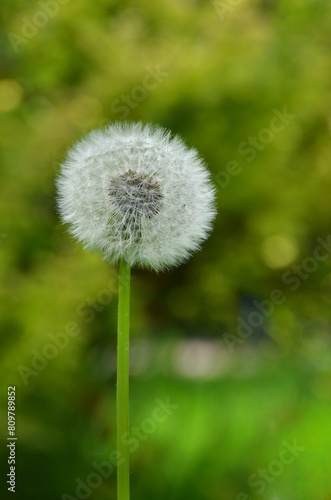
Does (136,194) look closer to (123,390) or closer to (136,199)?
(136,199)

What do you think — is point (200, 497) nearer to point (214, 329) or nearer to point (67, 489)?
point (67, 489)

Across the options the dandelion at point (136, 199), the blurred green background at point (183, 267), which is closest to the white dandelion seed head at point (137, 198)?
the dandelion at point (136, 199)

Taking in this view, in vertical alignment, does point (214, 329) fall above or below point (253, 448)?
above

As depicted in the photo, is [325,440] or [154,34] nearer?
[325,440]

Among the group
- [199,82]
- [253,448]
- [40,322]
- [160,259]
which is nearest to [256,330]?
[199,82]

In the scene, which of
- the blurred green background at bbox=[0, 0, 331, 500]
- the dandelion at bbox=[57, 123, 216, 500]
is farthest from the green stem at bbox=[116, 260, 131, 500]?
the blurred green background at bbox=[0, 0, 331, 500]

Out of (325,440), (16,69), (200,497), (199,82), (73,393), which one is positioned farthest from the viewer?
(16,69)

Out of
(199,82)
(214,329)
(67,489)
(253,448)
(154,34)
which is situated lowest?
(67,489)

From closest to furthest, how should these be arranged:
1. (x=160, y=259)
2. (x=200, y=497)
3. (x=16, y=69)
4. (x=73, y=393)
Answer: (x=160, y=259)
(x=200, y=497)
(x=73, y=393)
(x=16, y=69)

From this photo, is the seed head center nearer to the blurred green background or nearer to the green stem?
the green stem
